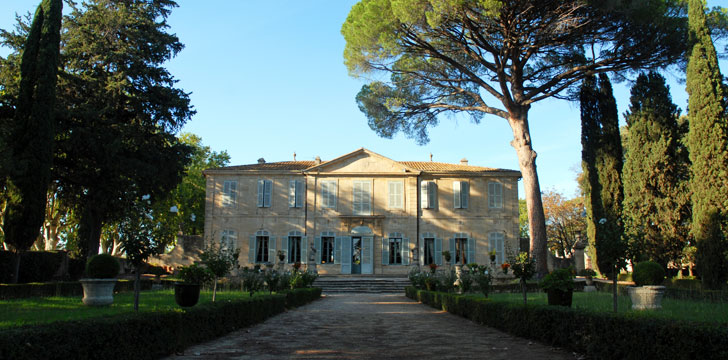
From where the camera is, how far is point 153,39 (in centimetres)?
1925

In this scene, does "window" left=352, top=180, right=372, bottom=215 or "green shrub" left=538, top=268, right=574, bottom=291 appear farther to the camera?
"window" left=352, top=180, right=372, bottom=215

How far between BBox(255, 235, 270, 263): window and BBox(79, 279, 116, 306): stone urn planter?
53.0 feet

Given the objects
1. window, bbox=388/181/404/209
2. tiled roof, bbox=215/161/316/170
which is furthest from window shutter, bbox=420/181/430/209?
tiled roof, bbox=215/161/316/170

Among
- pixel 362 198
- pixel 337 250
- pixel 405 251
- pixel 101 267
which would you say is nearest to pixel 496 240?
pixel 405 251

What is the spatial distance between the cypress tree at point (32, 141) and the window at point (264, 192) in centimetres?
1139

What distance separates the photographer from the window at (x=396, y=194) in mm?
25781

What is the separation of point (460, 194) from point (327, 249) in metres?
7.51

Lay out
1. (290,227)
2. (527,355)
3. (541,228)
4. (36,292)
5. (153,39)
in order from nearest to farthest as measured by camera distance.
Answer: (527,355)
(36,292)
(541,228)
(153,39)
(290,227)

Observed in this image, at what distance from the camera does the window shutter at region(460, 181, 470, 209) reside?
2591 cm

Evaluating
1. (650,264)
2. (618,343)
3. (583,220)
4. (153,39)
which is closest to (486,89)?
(650,264)

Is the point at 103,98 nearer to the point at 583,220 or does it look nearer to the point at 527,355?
the point at 527,355

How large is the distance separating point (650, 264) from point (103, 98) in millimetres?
18071

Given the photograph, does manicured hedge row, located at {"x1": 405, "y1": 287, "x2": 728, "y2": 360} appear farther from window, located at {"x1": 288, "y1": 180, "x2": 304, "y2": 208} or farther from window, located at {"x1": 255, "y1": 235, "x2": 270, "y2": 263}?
window, located at {"x1": 255, "y1": 235, "x2": 270, "y2": 263}

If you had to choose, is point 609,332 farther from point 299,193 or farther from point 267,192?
point 267,192
